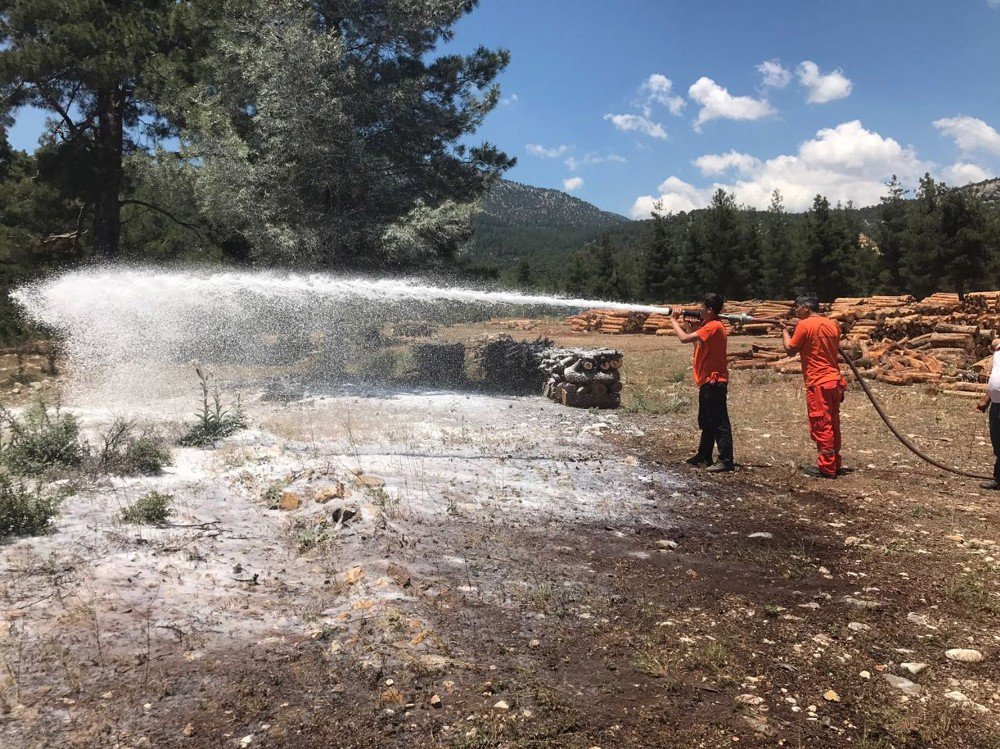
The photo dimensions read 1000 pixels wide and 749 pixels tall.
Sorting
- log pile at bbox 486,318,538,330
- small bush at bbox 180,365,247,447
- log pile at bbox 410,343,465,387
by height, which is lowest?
small bush at bbox 180,365,247,447

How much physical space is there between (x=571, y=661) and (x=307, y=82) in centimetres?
1275

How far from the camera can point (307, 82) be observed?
1318cm

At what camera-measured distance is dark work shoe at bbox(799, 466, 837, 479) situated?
759 centimetres

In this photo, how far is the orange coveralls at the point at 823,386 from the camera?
758cm

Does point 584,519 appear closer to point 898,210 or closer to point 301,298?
point 301,298

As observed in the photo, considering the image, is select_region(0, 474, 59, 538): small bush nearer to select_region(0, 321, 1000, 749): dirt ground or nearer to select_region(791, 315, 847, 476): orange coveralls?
select_region(0, 321, 1000, 749): dirt ground

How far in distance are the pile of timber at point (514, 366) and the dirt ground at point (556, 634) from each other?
23.6 ft

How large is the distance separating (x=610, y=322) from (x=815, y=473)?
2640 centimetres

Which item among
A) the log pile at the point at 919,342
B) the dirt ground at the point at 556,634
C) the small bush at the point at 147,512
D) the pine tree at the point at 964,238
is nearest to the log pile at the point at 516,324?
the log pile at the point at 919,342

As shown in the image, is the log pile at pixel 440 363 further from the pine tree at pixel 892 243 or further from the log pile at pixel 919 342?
the pine tree at pixel 892 243

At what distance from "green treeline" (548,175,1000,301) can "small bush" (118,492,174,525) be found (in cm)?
4107

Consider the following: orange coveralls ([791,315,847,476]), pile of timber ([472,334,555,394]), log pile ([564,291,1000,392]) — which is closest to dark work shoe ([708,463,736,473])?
orange coveralls ([791,315,847,476])

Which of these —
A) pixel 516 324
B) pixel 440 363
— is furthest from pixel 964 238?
pixel 440 363

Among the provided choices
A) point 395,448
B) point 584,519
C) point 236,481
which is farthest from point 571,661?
point 395,448
